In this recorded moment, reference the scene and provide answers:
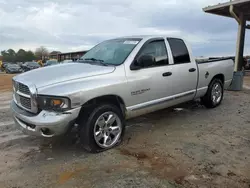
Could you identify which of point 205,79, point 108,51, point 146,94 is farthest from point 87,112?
point 205,79

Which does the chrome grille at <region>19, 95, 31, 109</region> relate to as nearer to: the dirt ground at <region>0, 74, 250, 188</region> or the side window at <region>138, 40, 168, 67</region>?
the dirt ground at <region>0, 74, 250, 188</region>

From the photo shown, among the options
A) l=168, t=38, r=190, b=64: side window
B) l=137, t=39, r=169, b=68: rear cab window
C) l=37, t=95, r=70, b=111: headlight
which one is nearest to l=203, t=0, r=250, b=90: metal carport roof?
l=168, t=38, r=190, b=64: side window

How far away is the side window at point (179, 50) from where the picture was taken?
5168 mm

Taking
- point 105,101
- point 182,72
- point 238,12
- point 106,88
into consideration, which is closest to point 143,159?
point 105,101

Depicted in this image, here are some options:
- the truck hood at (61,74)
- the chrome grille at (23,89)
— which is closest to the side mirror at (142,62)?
the truck hood at (61,74)

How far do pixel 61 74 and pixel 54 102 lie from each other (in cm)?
56

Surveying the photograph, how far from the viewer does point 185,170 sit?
10.9 ft

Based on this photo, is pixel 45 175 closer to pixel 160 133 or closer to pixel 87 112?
pixel 87 112

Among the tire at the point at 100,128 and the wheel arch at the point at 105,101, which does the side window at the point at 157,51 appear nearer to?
the wheel arch at the point at 105,101

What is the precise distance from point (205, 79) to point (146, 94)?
89.2 inches

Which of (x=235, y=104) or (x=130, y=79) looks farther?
(x=235, y=104)

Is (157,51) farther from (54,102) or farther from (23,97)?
(23,97)

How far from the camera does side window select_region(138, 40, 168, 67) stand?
464 cm

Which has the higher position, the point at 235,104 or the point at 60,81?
the point at 60,81
